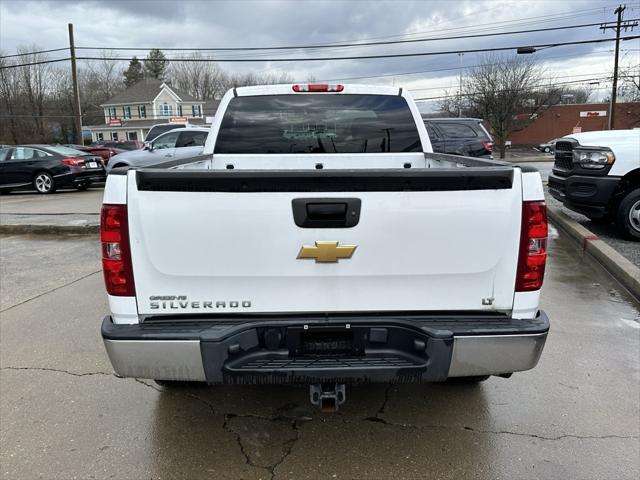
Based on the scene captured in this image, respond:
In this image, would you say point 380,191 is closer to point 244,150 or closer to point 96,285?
point 244,150

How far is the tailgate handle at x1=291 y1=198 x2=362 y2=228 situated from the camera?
2301 millimetres

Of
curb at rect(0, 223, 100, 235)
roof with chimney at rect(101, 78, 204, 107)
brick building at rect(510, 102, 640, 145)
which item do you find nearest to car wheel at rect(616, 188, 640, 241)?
curb at rect(0, 223, 100, 235)

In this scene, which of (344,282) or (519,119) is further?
(519,119)

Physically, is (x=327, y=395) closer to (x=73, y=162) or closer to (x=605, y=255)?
(x=605, y=255)

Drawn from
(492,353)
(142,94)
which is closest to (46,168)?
(492,353)

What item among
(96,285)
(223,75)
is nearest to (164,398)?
(96,285)

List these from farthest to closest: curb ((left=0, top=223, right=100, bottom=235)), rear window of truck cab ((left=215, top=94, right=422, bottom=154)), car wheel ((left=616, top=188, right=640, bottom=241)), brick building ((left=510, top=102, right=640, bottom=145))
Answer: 1. brick building ((left=510, top=102, right=640, bottom=145))
2. curb ((left=0, top=223, right=100, bottom=235))
3. car wheel ((left=616, top=188, right=640, bottom=241))
4. rear window of truck cab ((left=215, top=94, right=422, bottom=154))

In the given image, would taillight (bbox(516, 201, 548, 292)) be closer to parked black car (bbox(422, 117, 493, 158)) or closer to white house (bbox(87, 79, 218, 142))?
parked black car (bbox(422, 117, 493, 158))

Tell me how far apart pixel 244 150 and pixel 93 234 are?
6.44 metres

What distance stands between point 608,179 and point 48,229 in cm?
981

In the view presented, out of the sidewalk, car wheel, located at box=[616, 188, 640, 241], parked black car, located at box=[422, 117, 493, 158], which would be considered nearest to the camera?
car wheel, located at box=[616, 188, 640, 241]

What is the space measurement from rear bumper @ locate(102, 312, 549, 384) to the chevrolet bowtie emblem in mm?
314

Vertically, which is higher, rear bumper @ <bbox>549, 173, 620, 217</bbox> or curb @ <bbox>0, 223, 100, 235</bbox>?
rear bumper @ <bbox>549, 173, 620, 217</bbox>

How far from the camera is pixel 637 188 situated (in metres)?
7.41
